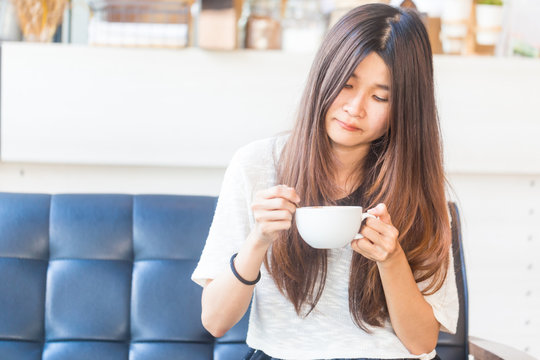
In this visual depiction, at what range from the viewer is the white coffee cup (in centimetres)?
83

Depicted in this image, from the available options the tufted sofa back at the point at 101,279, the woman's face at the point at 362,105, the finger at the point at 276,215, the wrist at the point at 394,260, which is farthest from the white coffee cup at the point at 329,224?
the tufted sofa back at the point at 101,279

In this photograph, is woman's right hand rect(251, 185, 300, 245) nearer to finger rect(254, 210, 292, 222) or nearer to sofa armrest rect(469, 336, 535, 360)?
finger rect(254, 210, 292, 222)

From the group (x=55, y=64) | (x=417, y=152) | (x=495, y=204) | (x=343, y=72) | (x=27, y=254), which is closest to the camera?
(x=343, y=72)

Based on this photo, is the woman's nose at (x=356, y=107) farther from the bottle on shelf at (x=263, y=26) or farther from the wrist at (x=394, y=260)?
the bottle on shelf at (x=263, y=26)

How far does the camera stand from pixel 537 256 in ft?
5.62

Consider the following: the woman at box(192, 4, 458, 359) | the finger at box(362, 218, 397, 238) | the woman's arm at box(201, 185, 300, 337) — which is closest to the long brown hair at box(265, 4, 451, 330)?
the woman at box(192, 4, 458, 359)

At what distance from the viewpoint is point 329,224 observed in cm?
83

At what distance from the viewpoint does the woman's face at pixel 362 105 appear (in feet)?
3.48

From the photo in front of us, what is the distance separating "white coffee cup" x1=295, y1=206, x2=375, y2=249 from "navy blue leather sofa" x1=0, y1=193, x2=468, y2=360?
0.57 m

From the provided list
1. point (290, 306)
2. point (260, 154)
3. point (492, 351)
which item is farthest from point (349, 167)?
point (492, 351)

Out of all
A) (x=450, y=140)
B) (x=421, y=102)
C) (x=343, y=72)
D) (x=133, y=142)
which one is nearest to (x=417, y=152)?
(x=421, y=102)

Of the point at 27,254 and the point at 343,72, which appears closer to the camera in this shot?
the point at 343,72

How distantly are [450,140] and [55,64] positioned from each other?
1.02m

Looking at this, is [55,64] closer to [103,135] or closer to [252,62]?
[103,135]
